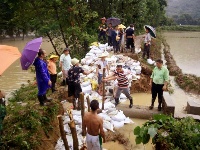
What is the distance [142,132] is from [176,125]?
61 cm

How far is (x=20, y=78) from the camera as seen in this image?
45.6ft

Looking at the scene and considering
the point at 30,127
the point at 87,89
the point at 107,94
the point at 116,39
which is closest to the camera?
the point at 30,127

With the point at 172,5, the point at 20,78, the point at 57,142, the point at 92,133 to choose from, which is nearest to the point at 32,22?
the point at 20,78

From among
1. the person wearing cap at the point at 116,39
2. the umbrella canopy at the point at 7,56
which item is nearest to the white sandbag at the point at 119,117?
the umbrella canopy at the point at 7,56

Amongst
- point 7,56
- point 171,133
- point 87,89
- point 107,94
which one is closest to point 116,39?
point 107,94

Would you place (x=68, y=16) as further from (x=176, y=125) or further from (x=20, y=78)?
(x=176, y=125)

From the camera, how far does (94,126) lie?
3.71 metres

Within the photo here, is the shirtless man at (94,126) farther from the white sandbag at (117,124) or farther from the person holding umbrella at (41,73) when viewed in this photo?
the white sandbag at (117,124)

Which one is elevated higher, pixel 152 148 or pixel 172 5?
pixel 172 5

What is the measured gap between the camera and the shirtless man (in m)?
3.69

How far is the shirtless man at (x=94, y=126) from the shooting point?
369 centimetres

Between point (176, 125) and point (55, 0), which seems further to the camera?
point (55, 0)

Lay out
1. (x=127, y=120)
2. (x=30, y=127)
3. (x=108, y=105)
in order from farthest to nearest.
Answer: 1. (x=108, y=105)
2. (x=127, y=120)
3. (x=30, y=127)

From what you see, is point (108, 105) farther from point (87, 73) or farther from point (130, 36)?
point (130, 36)
